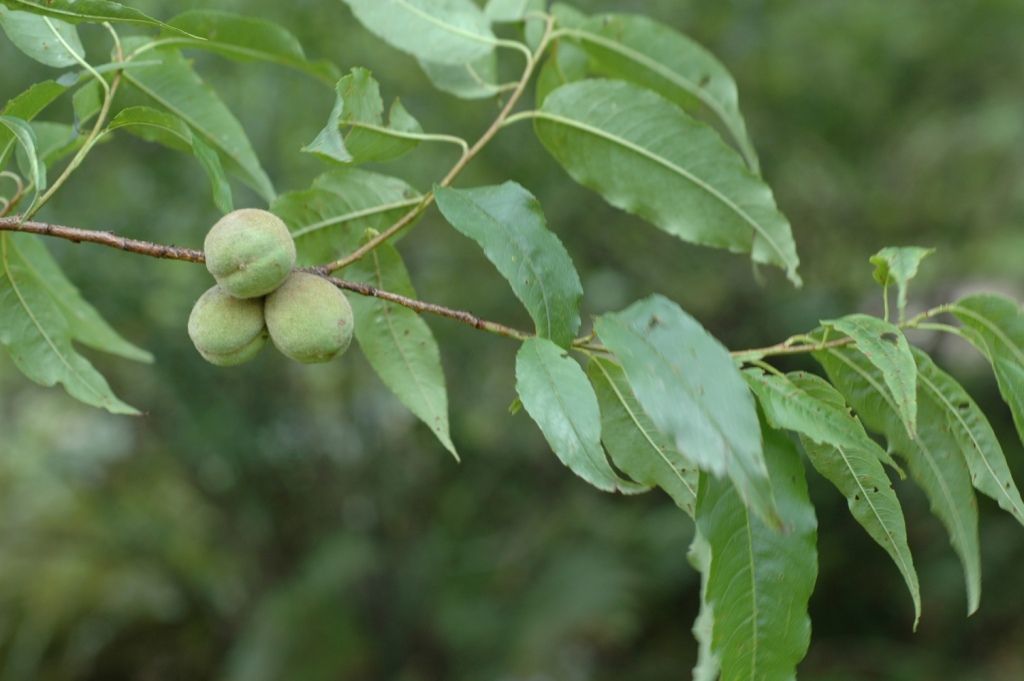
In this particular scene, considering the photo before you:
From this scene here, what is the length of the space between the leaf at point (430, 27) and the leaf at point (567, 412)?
0.41 meters

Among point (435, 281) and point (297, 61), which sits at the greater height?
point (297, 61)

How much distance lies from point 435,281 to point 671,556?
1.51 m

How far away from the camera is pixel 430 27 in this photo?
0.93 metres

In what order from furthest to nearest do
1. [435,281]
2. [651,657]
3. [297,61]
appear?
1. [651,657]
2. [435,281]
3. [297,61]

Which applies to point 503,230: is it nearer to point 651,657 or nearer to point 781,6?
point 781,6

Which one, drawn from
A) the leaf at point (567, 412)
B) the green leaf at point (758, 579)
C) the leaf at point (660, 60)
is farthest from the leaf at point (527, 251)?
the leaf at point (660, 60)

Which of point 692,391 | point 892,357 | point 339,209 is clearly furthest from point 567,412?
point 339,209

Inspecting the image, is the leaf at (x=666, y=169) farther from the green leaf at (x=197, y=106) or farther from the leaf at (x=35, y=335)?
the leaf at (x=35, y=335)

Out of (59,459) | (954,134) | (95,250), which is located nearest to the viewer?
(95,250)

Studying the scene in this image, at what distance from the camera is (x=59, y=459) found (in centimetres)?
416

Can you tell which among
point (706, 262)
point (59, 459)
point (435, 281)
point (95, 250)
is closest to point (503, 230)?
point (95, 250)

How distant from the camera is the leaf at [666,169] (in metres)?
0.87

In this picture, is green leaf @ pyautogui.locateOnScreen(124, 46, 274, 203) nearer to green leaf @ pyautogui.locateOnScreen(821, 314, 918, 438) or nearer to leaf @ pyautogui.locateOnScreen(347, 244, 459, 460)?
leaf @ pyautogui.locateOnScreen(347, 244, 459, 460)

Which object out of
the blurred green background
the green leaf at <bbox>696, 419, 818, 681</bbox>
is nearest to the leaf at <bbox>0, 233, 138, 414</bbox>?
the green leaf at <bbox>696, 419, 818, 681</bbox>
